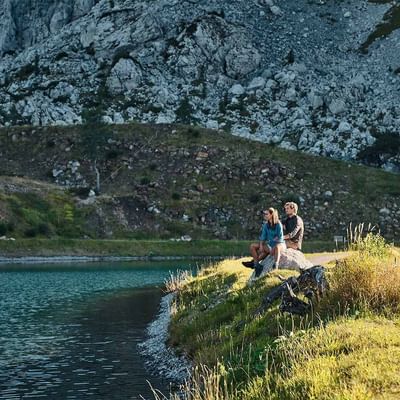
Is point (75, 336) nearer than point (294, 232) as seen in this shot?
No

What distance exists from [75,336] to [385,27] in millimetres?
141035

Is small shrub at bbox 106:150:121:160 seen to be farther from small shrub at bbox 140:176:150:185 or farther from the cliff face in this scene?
small shrub at bbox 140:176:150:185

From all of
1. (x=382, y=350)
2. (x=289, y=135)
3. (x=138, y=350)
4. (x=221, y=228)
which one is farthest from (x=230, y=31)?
(x=382, y=350)

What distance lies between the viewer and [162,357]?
2342 cm

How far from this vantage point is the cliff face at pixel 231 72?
430ft

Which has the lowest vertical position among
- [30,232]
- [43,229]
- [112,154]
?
[30,232]

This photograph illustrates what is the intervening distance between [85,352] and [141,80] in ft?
403

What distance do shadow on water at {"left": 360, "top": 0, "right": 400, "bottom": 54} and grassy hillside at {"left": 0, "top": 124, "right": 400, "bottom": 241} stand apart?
46.2 metres

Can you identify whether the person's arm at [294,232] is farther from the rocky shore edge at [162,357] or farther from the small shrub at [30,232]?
the small shrub at [30,232]

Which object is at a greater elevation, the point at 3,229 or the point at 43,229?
the point at 3,229

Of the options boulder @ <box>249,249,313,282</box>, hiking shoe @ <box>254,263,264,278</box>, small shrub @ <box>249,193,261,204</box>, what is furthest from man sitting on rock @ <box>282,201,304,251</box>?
small shrub @ <box>249,193,261,204</box>

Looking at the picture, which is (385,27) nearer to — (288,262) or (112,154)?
(112,154)

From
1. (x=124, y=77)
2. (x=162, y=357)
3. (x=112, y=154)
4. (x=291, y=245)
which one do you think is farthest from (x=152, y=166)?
(x=162, y=357)

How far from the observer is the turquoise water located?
1975 centimetres
